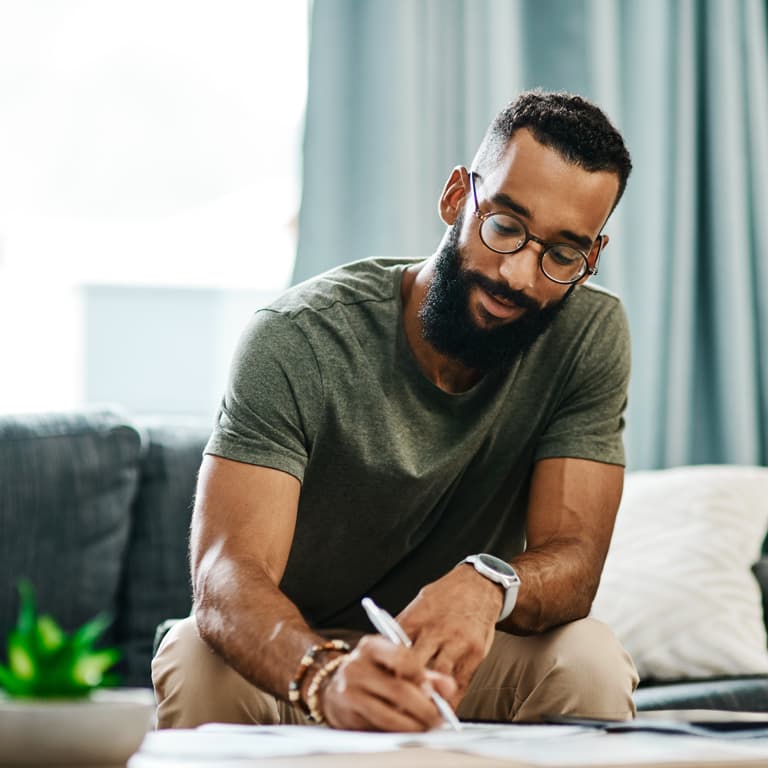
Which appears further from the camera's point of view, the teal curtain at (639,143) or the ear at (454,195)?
the teal curtain at (639,143)

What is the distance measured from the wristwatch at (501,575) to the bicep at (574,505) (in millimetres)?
167

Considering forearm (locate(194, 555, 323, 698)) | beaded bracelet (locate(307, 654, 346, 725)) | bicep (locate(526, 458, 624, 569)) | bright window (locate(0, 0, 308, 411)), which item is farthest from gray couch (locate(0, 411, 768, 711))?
beaded bracelet (locate(307, 654, 346, 725))

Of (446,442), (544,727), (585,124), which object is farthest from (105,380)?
(544,727)

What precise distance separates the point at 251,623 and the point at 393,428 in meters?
0.40

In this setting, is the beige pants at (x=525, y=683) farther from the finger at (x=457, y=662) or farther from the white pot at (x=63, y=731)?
the white pot at (x=63, y=731)

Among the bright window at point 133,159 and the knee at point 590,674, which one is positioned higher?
the bright window at point 133,159

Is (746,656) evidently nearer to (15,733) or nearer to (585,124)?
(585,124)

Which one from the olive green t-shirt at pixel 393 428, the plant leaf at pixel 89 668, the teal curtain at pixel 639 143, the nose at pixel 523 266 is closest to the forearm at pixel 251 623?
the olive green t-shirt at pixel 393 428

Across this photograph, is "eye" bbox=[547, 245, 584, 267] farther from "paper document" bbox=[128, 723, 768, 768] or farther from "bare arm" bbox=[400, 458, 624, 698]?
"paper document" bbox=[128, 723, 768, 768]

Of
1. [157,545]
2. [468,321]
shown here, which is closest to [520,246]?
[468,321]

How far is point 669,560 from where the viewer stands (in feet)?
6.65

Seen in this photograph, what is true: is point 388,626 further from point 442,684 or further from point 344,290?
point 344,290

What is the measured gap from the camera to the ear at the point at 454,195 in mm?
1636

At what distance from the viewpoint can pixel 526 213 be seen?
1.48 meters
